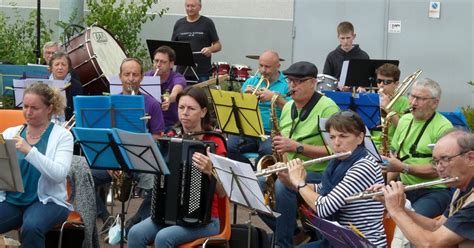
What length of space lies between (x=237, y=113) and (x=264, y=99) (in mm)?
631

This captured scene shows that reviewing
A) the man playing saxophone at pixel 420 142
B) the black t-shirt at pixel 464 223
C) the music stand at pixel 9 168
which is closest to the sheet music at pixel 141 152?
the music stand at pixel 9 168

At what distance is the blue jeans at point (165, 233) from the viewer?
6.82 m

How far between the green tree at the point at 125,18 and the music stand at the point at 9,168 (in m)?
7.49

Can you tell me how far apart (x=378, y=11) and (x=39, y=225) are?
888 cm

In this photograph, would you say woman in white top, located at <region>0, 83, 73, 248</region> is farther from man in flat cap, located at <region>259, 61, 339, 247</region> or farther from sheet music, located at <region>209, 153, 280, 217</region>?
man in flat cap, located at <region>259, 61, 339, 247</region>

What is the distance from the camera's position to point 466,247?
17.7 ft

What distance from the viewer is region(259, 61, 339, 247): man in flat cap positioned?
801cm

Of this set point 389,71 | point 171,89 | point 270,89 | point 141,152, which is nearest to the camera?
point 141,152

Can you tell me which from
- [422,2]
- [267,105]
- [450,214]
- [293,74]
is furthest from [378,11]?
[450,214]

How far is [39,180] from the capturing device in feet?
24.0

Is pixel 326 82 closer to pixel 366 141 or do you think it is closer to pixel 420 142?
pixel 420 142

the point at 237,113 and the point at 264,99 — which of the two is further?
the point at 264,99

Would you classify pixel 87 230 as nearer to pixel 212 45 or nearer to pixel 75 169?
pixel 75 169

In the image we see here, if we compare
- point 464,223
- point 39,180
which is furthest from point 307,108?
point 464,223
